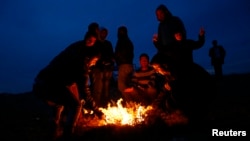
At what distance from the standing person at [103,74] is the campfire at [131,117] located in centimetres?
102

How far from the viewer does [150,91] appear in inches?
331

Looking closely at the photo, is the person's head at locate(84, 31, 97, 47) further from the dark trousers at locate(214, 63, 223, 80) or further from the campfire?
the dark trousers at locate(214, 63, 223, 80)

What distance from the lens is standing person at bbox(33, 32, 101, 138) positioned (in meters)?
5.92

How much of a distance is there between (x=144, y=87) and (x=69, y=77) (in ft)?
9.44

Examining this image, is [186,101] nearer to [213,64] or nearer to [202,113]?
[202,113]

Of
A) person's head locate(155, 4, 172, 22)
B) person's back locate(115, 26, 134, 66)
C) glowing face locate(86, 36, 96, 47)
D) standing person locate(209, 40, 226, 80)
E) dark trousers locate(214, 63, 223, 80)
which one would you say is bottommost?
glowing face locate(86, 36, 96, 47)

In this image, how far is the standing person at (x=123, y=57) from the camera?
8.52m

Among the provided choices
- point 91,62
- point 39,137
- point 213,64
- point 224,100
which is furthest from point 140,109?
point 213,64

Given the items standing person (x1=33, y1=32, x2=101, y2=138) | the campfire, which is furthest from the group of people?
the campfire

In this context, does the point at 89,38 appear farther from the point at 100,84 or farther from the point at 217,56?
the point at 217,56

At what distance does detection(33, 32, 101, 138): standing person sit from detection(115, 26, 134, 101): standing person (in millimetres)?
2468

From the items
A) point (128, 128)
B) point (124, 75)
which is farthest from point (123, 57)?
point (128, 128)

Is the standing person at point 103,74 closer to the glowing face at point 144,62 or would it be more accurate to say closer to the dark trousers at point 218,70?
the glowing face at point 144,62

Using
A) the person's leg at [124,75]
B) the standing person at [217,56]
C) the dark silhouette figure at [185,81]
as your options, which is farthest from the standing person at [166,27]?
the standing person at [217,56]
